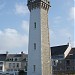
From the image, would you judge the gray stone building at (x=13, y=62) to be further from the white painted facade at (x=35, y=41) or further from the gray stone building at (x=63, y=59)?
the white painted facade at (x=35, y=41)

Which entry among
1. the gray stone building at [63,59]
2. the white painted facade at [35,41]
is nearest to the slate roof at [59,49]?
the gray stone building at [63,59]

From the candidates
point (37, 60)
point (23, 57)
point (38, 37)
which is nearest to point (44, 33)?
point (38, 37)

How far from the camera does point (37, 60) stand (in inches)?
1405

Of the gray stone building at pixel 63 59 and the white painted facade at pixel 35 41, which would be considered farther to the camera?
the gray stone building at pixel 63 59

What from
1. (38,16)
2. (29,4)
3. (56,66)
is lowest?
(56,66)

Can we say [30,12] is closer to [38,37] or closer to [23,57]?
[38,37]

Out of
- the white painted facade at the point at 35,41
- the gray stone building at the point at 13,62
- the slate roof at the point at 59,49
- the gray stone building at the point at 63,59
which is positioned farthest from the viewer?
the gray stone building at the point at 13,62

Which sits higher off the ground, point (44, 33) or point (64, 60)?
point (44, 33)

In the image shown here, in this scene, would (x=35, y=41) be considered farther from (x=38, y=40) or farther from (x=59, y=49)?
(x=59, y=49)

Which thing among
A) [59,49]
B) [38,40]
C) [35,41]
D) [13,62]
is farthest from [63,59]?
[38,40]

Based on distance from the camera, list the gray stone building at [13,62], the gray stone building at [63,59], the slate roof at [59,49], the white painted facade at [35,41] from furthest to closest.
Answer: the gray stone building at [13,62]
the slate roof at [59,49]
the gray stone building at [63,59]
the white painted facade at [35,41]

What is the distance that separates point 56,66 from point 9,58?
16.2 m

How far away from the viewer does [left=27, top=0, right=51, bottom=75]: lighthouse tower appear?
35.7 m

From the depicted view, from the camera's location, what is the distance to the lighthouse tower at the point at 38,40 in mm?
35656
